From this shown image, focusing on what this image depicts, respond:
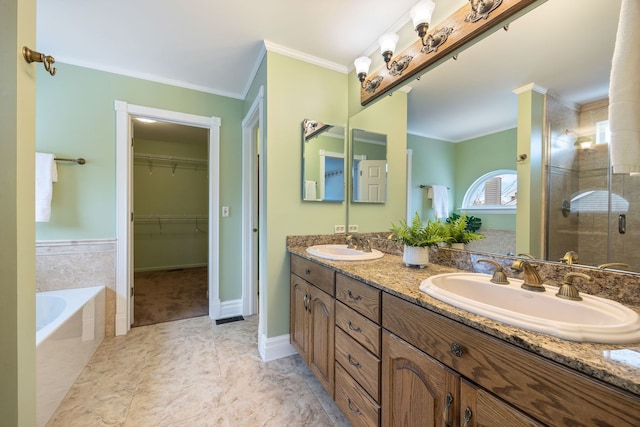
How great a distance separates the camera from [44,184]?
1907mm

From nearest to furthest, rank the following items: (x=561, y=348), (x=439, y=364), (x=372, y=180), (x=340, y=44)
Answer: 1. (x=561, y=348)
2. (x=439, y=364)
3. (x=340, y=44)
4. (x=372, y=180)

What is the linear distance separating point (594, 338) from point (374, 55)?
2001 millimetres

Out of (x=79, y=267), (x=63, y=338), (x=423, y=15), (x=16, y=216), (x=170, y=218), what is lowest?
(x=63, y=338)

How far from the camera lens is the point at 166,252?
4.58m

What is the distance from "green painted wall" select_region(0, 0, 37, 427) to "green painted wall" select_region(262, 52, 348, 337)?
1.16 meters

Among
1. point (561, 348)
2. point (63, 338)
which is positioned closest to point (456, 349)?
point (561, 348)

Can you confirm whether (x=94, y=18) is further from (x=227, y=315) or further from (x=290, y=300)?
(x=227, y=315)

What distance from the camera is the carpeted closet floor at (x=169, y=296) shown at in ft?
8.54

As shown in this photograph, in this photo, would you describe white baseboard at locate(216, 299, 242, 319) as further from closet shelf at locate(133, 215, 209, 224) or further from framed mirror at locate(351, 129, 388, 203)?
closet shelf at locate(133, 215, 209, 224)

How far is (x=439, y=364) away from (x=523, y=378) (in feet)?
0.77

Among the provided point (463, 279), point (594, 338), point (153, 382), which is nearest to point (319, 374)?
point (463, 279)

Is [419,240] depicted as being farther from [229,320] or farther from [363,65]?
[229,320]

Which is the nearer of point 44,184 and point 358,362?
point 358,362

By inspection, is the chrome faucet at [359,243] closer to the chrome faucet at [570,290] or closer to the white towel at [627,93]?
the chrome faucet at [570,290]
